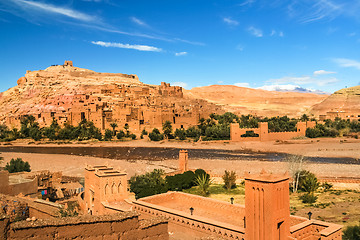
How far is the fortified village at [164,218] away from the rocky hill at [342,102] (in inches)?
3190

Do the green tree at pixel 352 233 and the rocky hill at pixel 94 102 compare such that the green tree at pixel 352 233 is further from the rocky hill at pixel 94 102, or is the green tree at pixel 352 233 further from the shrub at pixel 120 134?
the shrub at pixel 120 134

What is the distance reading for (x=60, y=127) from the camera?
6041cm

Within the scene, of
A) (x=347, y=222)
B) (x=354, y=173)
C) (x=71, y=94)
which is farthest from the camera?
(x=71, y=94)

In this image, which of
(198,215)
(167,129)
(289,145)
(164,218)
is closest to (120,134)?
(167,129)

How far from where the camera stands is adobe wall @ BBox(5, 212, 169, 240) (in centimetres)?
486

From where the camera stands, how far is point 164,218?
22.0 ft

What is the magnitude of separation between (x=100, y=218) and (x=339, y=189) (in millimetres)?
17936

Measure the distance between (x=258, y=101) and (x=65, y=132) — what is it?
87.6 meters

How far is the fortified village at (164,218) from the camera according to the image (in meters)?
5.23

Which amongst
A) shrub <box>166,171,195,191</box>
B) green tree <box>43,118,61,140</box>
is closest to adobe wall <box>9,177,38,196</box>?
shrub <box>166,171,195,191</box>

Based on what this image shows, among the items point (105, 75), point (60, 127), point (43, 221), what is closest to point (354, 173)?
point (43, 221)

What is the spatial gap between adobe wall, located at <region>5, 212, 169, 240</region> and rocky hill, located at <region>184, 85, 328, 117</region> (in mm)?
76078

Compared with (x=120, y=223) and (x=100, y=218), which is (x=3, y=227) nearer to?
(x=100, y=218)

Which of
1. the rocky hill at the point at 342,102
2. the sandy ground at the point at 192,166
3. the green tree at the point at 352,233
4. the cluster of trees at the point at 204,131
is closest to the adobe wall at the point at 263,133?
the cluster of trees at the point at 204,131
